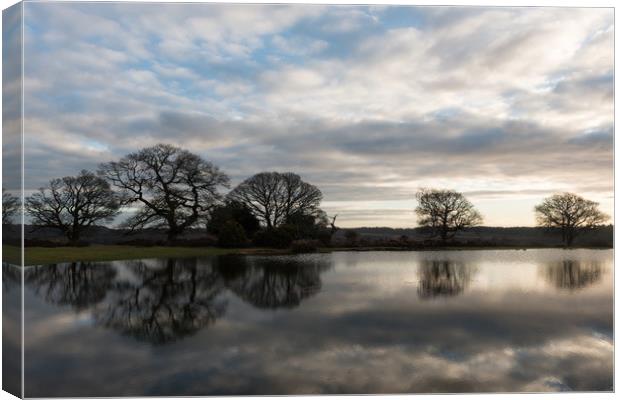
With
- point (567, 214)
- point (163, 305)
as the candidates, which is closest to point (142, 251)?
point (163, 305)

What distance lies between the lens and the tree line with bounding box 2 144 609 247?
21609 millimetres

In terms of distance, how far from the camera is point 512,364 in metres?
8.14

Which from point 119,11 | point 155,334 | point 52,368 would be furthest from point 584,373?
point 119,11

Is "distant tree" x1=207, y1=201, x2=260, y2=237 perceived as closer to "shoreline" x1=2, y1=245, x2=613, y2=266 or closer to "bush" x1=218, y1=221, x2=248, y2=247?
"bush" x1=218, y1=221, x2=248, y2=247

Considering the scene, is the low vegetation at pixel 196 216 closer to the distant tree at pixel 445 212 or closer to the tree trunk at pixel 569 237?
the distant tree at pixel 445 212

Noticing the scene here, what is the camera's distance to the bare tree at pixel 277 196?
76.3ft

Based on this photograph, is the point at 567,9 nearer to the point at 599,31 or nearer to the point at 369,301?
the point at 599,31

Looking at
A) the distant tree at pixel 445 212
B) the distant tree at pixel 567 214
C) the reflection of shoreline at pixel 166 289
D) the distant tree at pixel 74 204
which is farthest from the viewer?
the distant tree at pixel 74 204

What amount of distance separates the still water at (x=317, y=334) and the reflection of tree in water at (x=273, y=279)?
0.30 ft

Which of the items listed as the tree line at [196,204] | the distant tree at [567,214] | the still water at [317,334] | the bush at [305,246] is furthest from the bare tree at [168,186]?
the distant tree at [567,214]

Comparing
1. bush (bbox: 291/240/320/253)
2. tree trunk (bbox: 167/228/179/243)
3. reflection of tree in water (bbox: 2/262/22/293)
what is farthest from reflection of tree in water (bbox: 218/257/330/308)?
tree trunk (bbox: 167/228/179/243)

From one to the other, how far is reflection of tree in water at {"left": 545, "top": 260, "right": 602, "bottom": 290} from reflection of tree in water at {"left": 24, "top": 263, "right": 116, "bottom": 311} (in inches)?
509

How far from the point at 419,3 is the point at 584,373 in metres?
6.97

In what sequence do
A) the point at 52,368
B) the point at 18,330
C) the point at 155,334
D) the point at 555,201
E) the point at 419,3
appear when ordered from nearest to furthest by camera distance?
the point at 18,330
the point at 52,368
the point at 419,3
the point at 155,334
the point at 555,201
